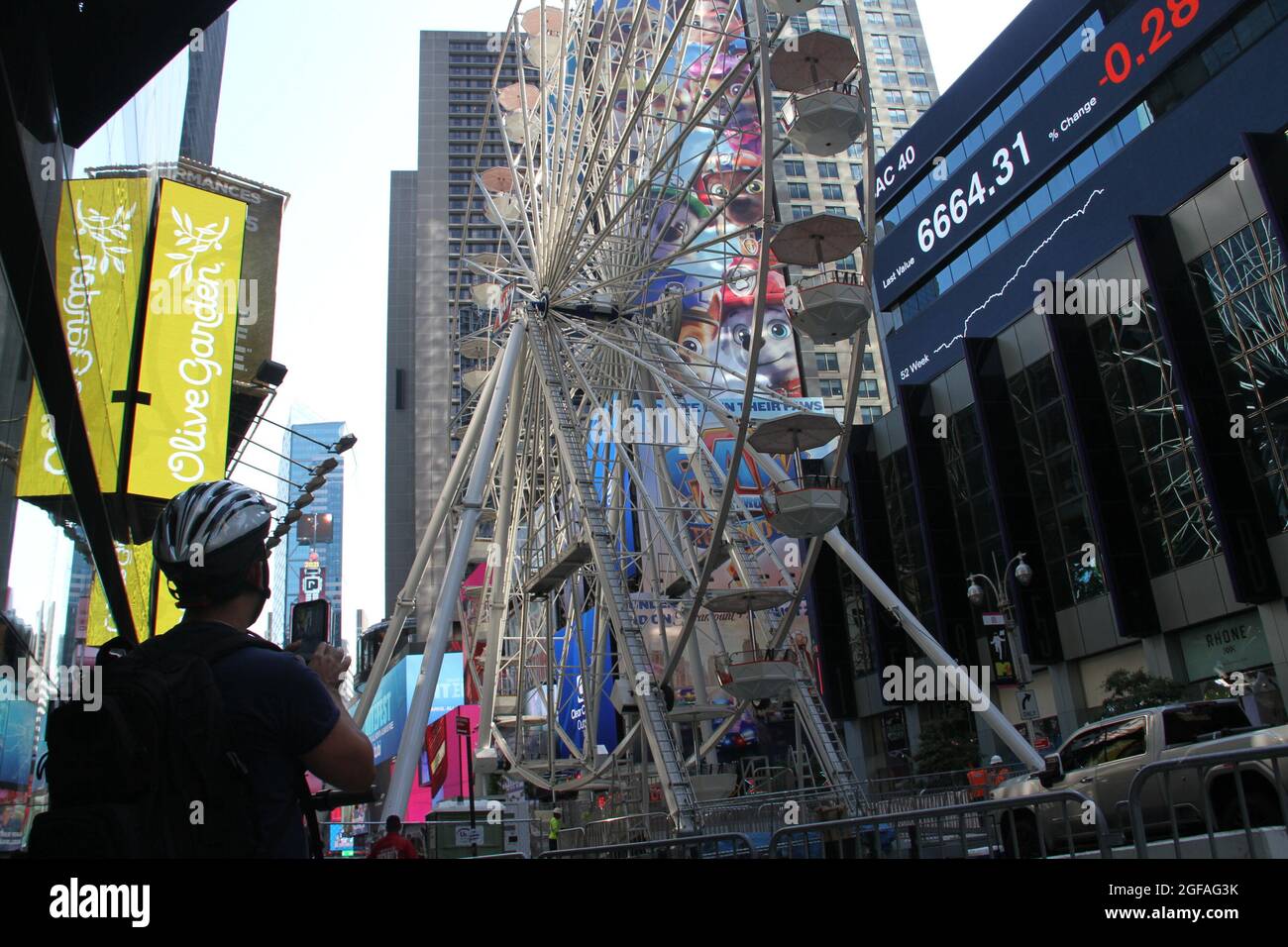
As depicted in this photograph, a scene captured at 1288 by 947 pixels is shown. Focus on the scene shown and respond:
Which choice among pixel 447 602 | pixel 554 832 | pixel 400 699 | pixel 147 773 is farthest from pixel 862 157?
pixel 147 773

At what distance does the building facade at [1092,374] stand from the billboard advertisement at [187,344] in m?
17.4

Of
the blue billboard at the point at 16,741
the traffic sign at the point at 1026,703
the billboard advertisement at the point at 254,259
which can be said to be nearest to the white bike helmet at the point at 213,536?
the blue billboard at the point at 16,741

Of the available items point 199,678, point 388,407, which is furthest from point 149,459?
point 388,407

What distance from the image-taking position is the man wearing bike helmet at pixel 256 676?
2213 millimetres

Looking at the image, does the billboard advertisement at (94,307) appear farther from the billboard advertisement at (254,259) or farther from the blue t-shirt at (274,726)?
the billboard advertisement at (254,259)

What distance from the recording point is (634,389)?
26.7m

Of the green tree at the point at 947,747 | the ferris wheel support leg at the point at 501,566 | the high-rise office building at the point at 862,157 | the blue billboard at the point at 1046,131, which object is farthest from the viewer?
the high-rise office building at the point at 862,157

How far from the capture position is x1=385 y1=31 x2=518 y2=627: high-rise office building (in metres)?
114

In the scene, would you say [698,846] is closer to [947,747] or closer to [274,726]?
[274,726]

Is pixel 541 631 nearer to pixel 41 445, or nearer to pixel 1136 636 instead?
pixel 1136 636

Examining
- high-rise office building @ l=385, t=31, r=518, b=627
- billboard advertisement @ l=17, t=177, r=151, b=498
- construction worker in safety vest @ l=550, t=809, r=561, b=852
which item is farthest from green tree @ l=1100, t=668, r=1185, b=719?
high-rise office building @ l=385, t=31, r=518, b=627

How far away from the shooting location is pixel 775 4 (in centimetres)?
1758

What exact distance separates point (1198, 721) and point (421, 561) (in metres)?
14.8
